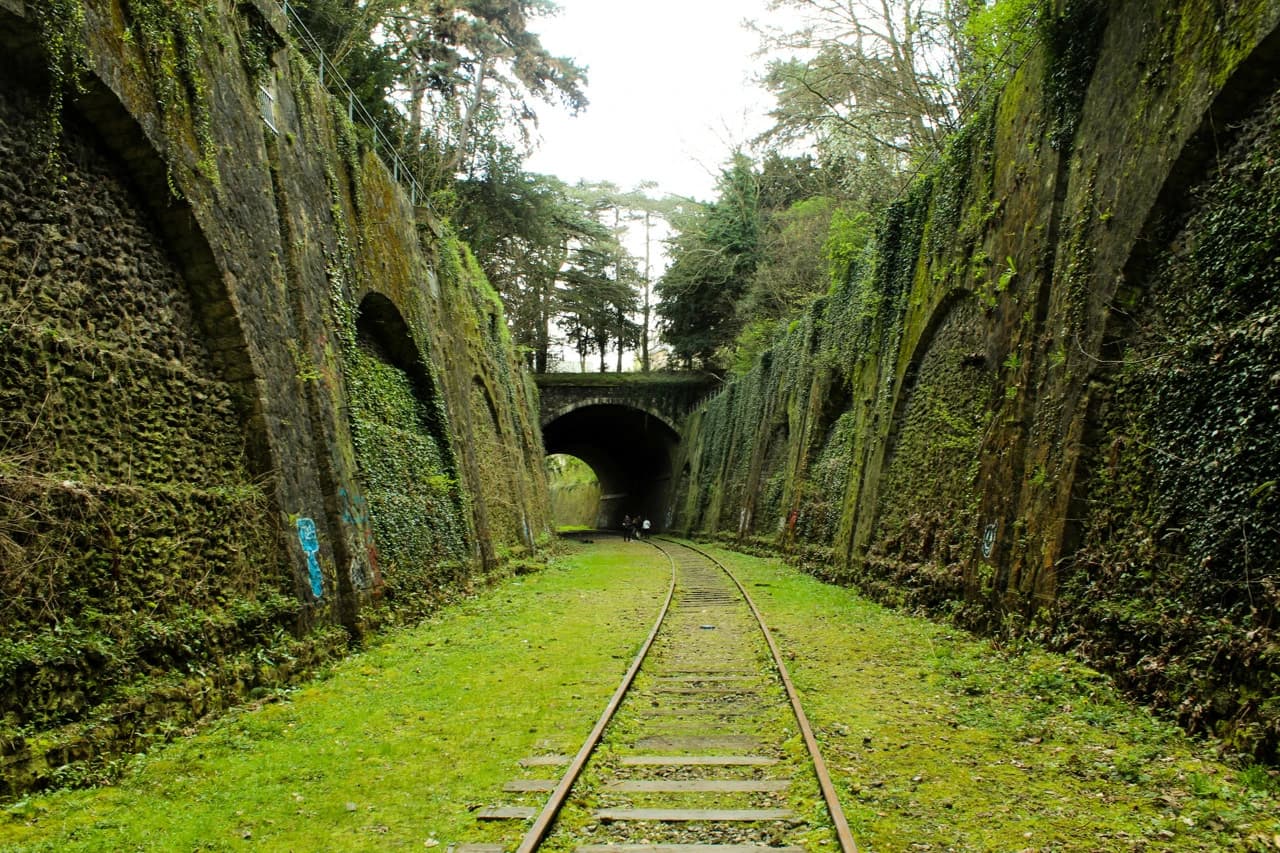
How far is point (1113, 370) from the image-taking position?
7.93m

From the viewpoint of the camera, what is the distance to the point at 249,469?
8.32 metres

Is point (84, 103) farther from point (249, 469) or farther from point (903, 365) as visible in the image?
point (903, 365)

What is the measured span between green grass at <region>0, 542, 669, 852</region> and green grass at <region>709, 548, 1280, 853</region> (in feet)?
6.96

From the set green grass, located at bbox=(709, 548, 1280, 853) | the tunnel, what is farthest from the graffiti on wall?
the tunnel

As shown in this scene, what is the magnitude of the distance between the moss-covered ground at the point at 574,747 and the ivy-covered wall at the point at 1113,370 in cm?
64


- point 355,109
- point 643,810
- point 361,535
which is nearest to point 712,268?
point 355,109

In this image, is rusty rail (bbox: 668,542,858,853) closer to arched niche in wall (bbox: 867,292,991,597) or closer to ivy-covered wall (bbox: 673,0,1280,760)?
ivy-covered wall (bbox: 673,0,1280,760)

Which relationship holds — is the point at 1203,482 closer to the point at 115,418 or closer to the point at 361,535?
the point at 115,418

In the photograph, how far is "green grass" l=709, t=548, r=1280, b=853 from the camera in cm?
448

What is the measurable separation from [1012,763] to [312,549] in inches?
280

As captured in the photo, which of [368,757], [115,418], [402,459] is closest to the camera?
[368,757]

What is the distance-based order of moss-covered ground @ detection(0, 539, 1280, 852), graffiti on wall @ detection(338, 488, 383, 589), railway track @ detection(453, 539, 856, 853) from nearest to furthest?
railway track @ detection(453, 539, 856, 853) < moss-covered ground @ detection(0, 539, 1280, 852) < graffiti on wall @ detection(338, 488, 383, 589)

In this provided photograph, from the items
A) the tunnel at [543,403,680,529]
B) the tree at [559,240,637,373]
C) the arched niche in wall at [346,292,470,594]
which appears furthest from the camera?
the tree at [559,240,637,373]

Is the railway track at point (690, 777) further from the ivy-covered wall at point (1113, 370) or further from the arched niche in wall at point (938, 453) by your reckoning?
the arched niche in wall at point (938, 453)
